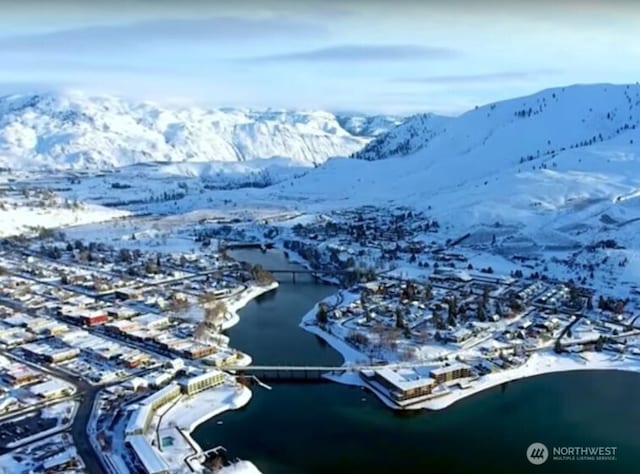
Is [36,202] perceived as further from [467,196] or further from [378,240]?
[467,196]

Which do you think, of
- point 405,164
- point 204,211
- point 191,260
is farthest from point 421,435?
point 405,164

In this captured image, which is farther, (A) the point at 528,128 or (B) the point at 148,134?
(B) the point at 148,134

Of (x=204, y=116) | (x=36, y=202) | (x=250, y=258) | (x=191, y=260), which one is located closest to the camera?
(x=191, y=260)

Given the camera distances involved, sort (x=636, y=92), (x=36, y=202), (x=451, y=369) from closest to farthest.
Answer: (x=451, y=369) → (x=36, y=202) → (x=636, y=92)

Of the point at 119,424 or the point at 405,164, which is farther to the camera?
the point at 405,164

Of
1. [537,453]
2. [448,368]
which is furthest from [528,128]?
[537,453]

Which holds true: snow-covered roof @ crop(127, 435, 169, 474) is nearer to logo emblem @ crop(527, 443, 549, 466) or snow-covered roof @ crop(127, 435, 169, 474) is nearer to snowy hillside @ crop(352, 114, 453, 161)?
logo emblem @ crop(527, 443, 549, 466)

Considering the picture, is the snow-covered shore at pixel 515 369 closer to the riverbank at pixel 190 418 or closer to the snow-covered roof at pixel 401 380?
the snow-covered roof at pixel 401 380

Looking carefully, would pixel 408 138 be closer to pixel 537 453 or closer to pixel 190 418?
pixel 190 418
